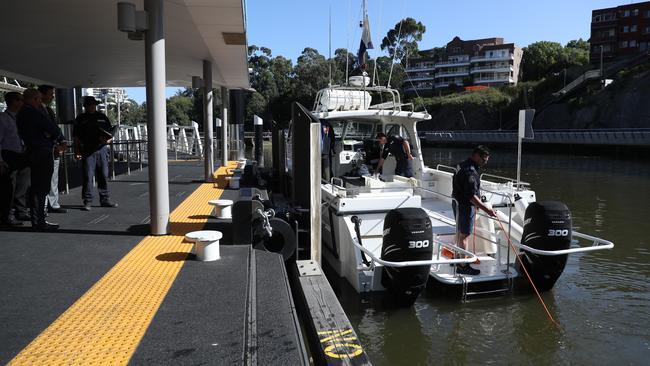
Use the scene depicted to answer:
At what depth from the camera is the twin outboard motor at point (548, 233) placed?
5980mm

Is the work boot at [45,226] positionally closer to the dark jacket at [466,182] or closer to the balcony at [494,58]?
the dark jacket at [466,182]

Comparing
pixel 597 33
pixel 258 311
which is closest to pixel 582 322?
pixel 258 311

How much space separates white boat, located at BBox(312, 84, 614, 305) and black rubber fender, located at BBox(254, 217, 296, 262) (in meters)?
0.95

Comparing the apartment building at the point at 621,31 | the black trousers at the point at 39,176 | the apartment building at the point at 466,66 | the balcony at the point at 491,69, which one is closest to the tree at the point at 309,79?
the apartment building at the point at 466,66

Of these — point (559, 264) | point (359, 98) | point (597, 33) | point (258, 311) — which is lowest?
point (559, 264)

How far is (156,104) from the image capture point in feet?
16.1

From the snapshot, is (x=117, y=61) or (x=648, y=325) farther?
(x=117, y=61)

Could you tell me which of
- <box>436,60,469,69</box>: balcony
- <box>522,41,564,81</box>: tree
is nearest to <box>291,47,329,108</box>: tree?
<box>436,60,469,69</box>: balcony

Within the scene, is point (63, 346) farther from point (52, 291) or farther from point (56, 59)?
point (56, 59)

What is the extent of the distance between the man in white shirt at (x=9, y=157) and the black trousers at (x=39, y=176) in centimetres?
29

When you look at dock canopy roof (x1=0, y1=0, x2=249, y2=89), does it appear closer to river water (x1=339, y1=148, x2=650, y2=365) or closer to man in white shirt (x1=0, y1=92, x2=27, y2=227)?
man in white shirt (x1=0, y1=92, x2=27, y2=227)

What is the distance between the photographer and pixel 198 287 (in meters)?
3.70

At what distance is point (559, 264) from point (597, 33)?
73.8 meters

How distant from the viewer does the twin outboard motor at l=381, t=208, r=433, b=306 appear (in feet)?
17.6
